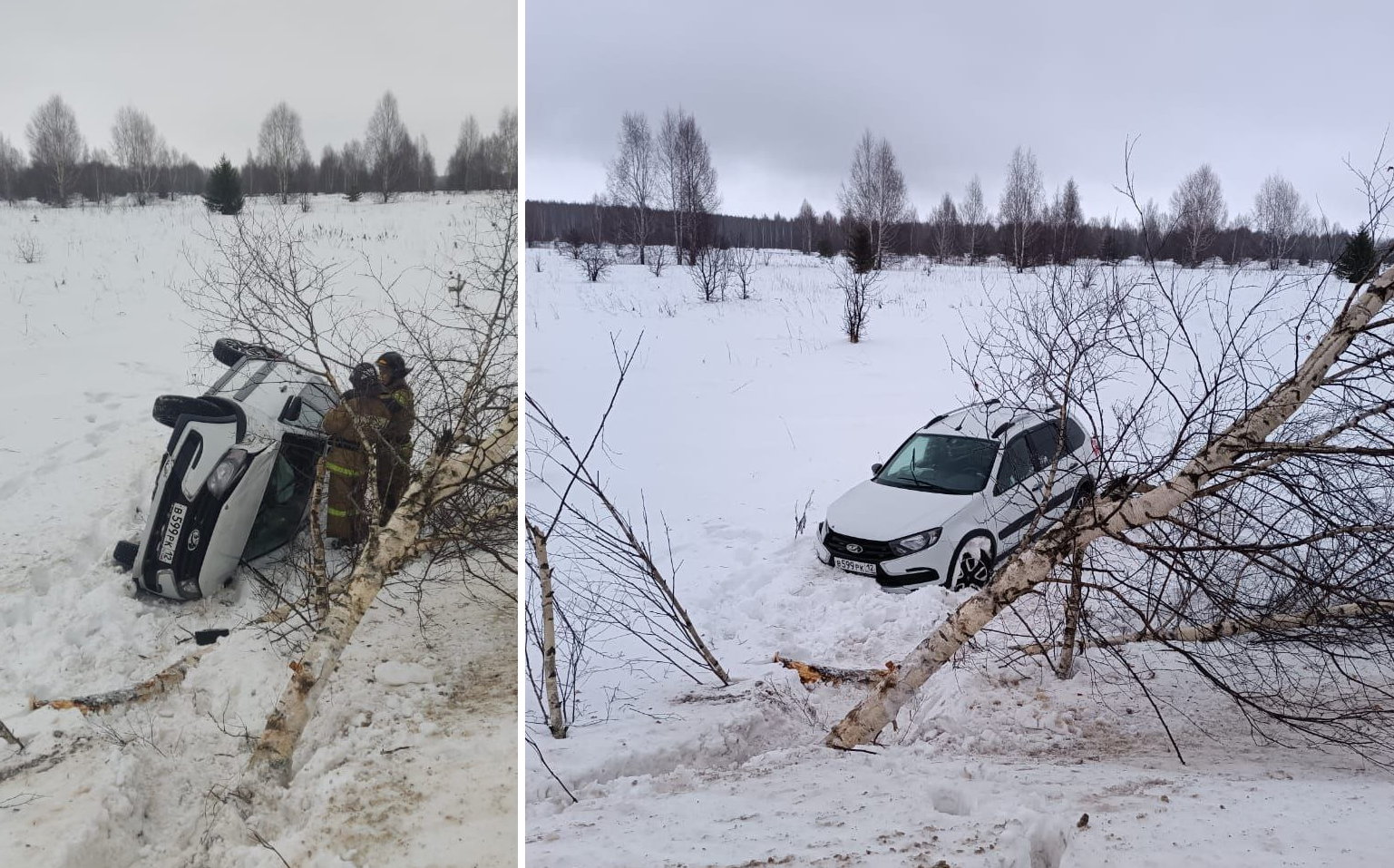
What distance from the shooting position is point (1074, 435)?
401cm

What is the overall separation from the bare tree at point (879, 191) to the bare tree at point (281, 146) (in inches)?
148

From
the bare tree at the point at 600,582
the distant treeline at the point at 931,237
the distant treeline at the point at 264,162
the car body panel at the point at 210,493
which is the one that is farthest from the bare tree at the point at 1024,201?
the car body panel at the point at 210,493

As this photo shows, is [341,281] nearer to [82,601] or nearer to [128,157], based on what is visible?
[128,157]

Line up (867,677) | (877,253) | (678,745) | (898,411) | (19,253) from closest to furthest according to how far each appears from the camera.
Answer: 1. (19,253)
2. (678,745)
3. (867,677)
4. (898,411)
5. (877,253)

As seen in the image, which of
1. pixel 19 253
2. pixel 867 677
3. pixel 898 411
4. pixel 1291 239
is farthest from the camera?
pixel 898 411

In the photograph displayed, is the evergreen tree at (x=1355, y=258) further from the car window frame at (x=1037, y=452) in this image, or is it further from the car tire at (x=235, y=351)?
the car tire at (x=235, y=351)

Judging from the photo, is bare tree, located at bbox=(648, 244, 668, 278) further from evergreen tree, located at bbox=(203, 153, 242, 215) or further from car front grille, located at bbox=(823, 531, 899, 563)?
evergreen tree, located at bbox=(203, 153, 242, 215)

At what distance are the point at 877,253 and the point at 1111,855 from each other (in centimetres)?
400

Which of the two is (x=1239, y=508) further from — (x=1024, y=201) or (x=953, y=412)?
(x=1024, y=201)

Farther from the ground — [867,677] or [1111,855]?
[1111,855]

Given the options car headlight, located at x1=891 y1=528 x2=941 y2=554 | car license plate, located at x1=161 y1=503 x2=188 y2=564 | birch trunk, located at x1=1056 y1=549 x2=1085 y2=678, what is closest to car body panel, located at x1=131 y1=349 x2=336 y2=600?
car license plate, located at x1=161 y1=503 x2=188 y2=564

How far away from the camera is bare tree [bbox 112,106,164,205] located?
2.38 metres

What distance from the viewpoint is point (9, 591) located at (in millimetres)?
2143

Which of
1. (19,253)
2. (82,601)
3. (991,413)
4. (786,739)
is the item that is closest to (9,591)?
(82,601)
